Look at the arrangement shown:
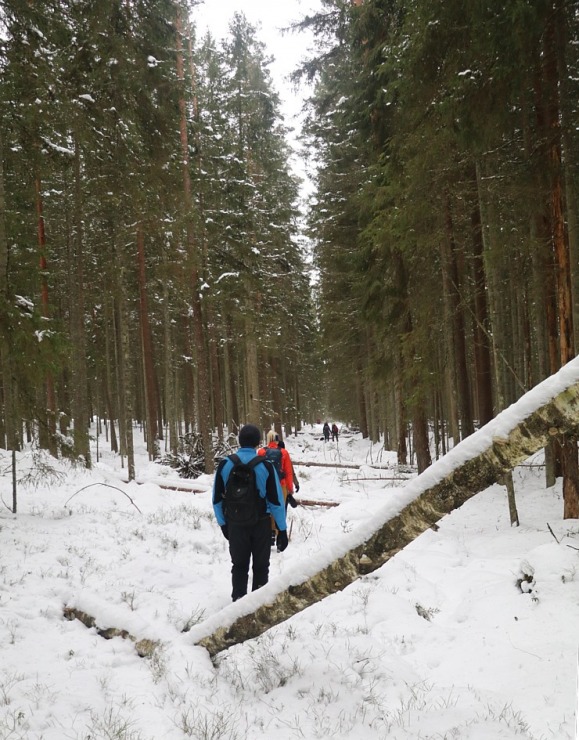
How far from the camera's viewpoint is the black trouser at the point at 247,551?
4.55 meters

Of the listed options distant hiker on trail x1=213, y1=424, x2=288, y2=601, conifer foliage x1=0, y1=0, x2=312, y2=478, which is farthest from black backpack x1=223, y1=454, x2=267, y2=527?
conifer foliage x1=0, y1=0, x2=312, y2=478

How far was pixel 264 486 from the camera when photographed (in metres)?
4.54

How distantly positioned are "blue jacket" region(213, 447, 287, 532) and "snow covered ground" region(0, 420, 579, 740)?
0.57 m

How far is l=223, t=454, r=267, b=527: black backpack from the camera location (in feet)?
14.5

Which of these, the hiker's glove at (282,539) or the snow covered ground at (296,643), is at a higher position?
the hiker's glove at (282,539)

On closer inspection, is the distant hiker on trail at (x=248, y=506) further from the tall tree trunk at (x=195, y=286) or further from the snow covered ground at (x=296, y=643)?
the tall tree trunk at (x=195, y=286)

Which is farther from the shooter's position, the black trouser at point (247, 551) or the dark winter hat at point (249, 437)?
the dark winter hat at point (249, 437)

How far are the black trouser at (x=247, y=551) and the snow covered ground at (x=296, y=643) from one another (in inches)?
23.0

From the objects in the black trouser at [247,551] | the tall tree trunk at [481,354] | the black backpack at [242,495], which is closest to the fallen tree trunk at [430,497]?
the black trouser at [247,551]

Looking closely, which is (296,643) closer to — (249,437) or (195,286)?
(249,437)

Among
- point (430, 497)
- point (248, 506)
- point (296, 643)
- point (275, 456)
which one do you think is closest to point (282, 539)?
point (248, 506)

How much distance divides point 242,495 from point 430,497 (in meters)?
2.10

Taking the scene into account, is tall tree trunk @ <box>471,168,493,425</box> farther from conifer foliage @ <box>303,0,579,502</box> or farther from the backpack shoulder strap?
the backpack shoulder strap

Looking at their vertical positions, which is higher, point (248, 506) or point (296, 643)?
point (248, 506)
